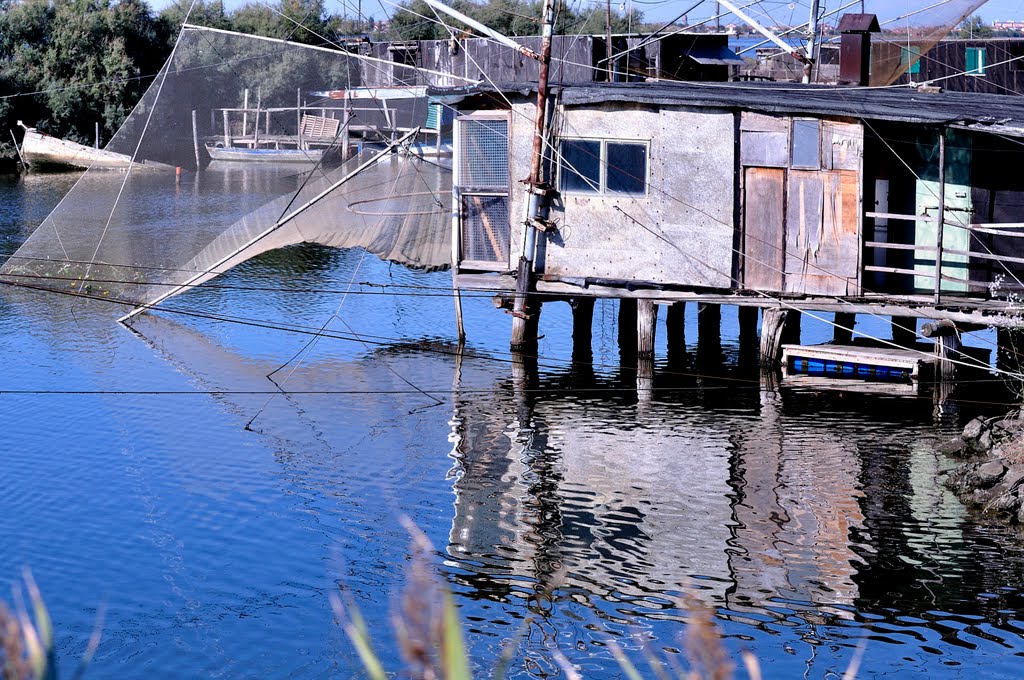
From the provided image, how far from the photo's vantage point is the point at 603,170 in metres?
20.5

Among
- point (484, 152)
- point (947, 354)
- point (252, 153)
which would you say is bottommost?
point (947, 354)

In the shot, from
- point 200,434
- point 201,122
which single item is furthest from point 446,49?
point 200,434

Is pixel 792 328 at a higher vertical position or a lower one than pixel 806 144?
lower

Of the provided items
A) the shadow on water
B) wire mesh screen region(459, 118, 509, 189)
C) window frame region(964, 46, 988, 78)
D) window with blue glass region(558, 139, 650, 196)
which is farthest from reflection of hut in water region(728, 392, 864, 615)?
window frame region(964, 46, 988, 78)

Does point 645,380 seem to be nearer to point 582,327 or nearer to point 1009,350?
point 582,327

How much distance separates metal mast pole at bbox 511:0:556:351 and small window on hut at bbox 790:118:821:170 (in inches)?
163

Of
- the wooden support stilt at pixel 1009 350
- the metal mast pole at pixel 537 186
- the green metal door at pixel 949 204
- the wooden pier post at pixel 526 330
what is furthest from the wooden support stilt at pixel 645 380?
the wooden support stilt at pixel 1009 350

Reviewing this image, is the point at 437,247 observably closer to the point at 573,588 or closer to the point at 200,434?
the point at 200,434

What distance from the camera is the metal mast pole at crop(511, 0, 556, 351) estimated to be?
20.1 metres

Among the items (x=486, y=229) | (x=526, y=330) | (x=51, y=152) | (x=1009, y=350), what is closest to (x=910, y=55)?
(x=1009, y=350)

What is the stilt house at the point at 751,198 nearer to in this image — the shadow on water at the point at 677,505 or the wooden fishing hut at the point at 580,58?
the shadow on water at the point at 677,505

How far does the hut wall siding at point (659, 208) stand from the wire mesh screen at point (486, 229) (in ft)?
2.49

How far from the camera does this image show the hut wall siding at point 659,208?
19.9 meters

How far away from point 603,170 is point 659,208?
1.16 metres
